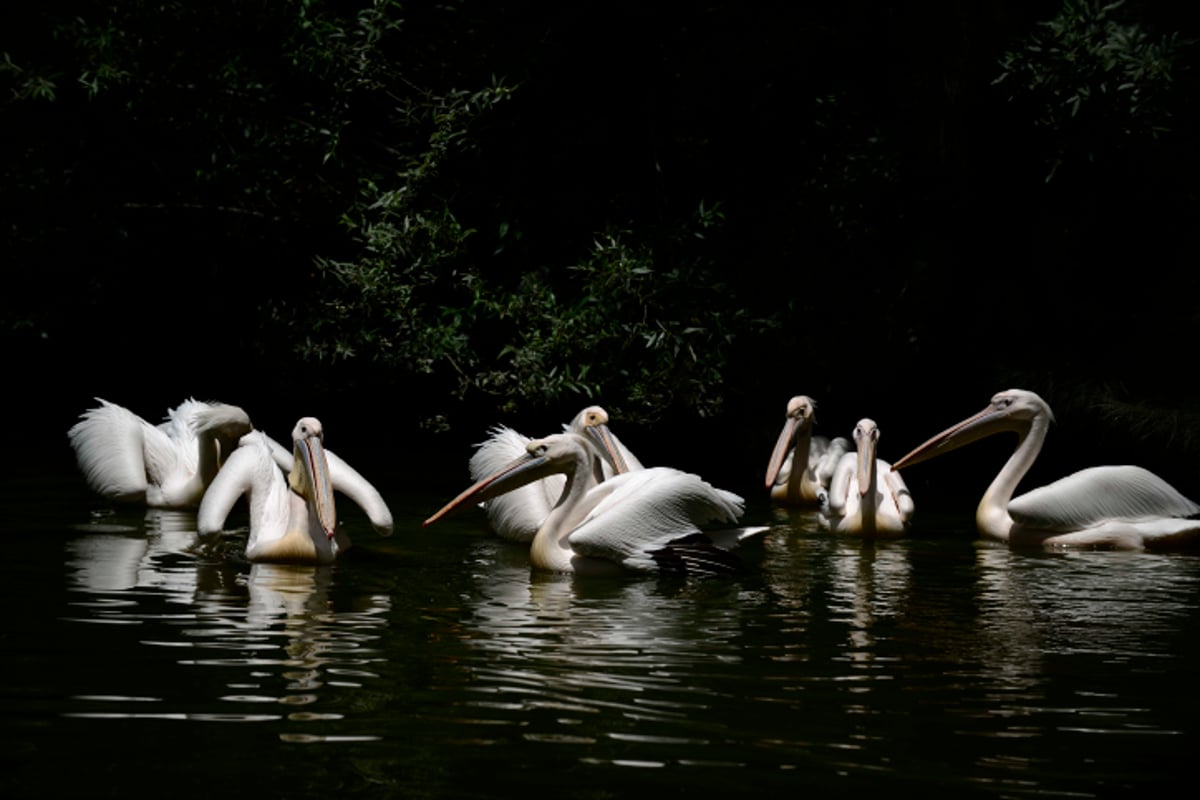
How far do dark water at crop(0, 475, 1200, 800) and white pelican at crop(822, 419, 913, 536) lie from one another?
99cm

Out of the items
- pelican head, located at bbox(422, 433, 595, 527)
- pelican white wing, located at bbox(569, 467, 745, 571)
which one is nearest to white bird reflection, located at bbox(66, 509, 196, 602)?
pelican head, located at bbox(422, 433, 595, 527)

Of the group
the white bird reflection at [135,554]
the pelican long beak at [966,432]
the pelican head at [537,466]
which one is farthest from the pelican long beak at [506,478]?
the pelican long beak at [966,432]

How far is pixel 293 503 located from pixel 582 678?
2.95 m

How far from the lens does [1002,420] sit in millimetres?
10047

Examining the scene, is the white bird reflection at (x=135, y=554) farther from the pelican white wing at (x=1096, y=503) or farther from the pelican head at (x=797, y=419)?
the pelican white wing at (x=1096, y=503)

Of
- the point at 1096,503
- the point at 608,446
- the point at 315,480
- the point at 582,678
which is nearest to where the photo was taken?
the point at 582,678

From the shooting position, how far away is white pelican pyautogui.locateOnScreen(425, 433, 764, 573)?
7.42 m

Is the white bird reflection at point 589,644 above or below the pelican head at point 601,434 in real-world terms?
below

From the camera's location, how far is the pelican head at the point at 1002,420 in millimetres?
10023

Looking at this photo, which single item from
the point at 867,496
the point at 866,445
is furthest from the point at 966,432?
the point at 867,496

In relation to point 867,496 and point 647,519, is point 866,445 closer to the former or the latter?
point 867,496

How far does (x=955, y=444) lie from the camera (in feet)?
33.3

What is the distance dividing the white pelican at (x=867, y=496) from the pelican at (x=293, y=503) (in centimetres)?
257

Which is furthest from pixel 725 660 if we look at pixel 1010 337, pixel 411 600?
pixel 1010 337
